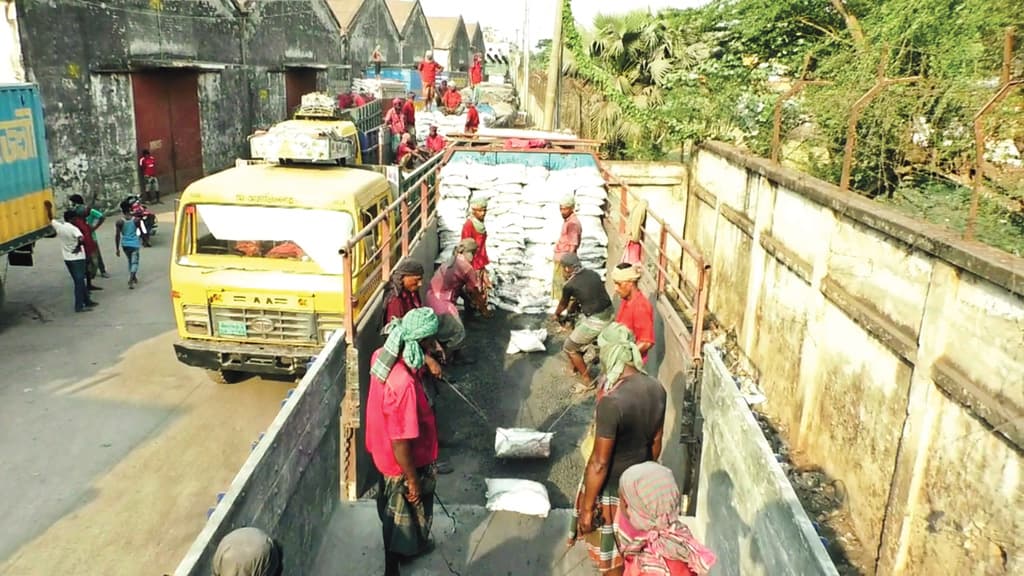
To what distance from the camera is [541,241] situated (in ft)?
34.2

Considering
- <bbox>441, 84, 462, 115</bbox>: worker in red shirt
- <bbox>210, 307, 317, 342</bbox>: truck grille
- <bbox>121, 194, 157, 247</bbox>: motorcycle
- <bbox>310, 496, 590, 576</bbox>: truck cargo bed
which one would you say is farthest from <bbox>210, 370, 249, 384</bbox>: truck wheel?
<bbox>441, 84, 462, 115</bbox>: worker in red shirt

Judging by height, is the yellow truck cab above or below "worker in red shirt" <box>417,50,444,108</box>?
below

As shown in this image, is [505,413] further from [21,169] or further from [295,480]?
[21,169]

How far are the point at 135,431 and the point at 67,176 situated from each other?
10764mm

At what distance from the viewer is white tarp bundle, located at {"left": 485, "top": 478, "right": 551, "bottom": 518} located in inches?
194

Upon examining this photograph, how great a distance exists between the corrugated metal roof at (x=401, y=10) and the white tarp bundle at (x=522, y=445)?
4198 cm

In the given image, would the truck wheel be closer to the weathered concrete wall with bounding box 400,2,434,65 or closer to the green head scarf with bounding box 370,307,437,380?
the green head scarf with bounding box 370,307,437,380

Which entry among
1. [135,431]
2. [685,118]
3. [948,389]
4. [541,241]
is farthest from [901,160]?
[135,431]

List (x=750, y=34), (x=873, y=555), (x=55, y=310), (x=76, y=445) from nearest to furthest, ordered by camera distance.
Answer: (x=873, y=555) < (x=76, y=445) < (x=55, y=310) < (x=750, y=34)

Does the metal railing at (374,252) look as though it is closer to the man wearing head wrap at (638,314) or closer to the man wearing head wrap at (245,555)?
the man wearing head wrap at (638,314)

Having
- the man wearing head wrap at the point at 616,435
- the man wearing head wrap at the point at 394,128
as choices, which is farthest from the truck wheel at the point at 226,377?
the man wearing head wrap at the point at 394,128

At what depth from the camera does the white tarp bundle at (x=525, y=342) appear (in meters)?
8.09

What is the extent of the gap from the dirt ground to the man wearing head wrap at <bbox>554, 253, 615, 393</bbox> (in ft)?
1.52

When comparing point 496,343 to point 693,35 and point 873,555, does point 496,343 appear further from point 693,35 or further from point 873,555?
point 693,35
